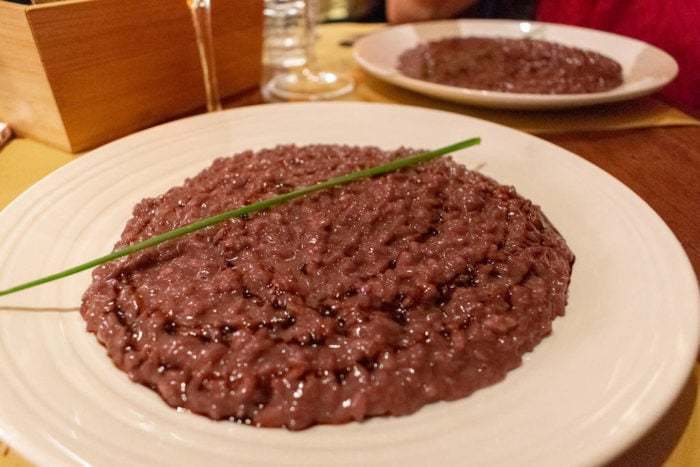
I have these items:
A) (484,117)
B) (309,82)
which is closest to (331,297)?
(484,117)

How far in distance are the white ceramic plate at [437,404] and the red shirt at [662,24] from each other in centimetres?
197

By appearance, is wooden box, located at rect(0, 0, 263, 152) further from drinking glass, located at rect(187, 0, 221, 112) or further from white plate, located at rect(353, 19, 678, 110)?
white plate, located at rect(353, 19, 678, 110)

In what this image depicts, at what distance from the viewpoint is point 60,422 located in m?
1.13

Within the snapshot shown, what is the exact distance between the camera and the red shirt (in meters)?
3.62

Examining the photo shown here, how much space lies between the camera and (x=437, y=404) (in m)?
1.25

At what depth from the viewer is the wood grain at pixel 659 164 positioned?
2062 millimetres

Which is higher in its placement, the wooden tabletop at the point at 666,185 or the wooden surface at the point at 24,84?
the wooden surface at the point at 24,84

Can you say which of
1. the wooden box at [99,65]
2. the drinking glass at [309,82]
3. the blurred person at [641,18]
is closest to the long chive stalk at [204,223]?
the wooden box at [99,65]

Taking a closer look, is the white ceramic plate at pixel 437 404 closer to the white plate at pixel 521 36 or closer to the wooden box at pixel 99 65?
the wooden box at pixel 99 65

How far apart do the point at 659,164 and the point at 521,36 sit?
1.75 m

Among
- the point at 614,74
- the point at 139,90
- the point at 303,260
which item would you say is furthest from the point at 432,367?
the point at 614,74

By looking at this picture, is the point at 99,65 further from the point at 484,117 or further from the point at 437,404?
the point at 437,404

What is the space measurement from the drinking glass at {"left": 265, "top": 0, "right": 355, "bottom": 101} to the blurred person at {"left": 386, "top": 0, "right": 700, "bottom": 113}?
1.46m

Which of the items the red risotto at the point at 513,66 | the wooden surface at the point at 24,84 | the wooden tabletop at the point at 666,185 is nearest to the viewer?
the wooden tabletop at the point at 666,185
